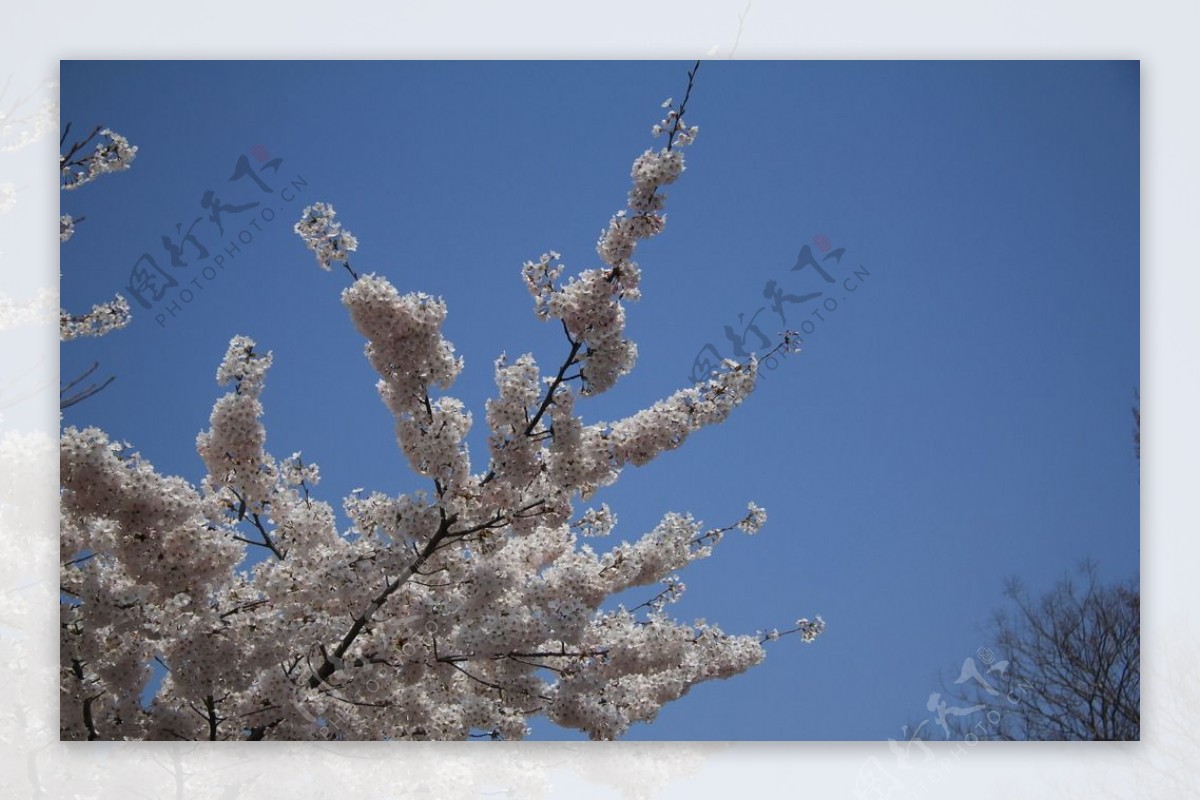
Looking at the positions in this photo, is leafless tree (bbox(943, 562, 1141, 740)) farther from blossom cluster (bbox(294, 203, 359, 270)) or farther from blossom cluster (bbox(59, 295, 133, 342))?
blossom cluster (bbox(59, 295, 133, 342))

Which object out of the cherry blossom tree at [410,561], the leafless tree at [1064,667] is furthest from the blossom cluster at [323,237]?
the leafless tree at [1064,667]

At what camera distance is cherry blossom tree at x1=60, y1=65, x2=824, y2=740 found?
2.94 meters

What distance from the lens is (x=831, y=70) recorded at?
334 centimetres

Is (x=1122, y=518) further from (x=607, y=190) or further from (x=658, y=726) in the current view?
(x=607, y=190)

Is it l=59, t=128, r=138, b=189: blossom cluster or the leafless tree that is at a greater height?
l=59, t=128, r=138, b=189: blossom cluster

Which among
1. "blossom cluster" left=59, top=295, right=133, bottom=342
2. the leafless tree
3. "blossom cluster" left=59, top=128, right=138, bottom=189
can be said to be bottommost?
the leafless tree

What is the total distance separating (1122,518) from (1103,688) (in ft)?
1.49

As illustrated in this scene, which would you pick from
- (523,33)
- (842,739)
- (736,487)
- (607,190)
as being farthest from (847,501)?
(523,33)

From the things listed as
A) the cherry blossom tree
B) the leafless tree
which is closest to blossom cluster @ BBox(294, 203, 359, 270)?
the cherry blossom tree

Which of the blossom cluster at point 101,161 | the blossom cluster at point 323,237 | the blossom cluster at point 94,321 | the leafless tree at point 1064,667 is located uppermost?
the blossom cluster at point 101,161

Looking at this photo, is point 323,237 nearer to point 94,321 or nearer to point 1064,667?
point 94,321

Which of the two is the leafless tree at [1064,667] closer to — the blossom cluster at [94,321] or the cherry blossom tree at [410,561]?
the cherry blossom tree at [410,561]

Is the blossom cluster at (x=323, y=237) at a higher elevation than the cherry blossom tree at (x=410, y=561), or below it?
higher

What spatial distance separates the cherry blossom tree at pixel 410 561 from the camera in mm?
2938
